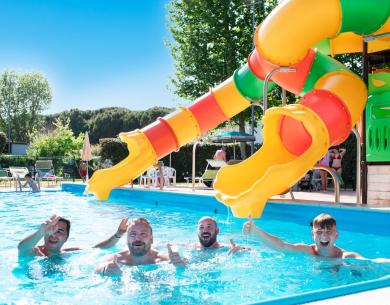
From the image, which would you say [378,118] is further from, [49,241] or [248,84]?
[49,241]

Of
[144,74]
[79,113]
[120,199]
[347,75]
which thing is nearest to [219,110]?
[347,75]

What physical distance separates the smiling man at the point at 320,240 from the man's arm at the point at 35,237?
1.78 m

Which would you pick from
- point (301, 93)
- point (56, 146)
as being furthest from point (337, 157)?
point (56, 146)

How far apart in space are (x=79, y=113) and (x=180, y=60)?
149 feet

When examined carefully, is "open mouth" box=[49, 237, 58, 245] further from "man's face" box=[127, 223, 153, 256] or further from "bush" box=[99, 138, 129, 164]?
"bush" box=[99, 138, 129, 164]

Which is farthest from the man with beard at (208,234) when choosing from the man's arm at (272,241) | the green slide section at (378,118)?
the green slide section at (378,118)

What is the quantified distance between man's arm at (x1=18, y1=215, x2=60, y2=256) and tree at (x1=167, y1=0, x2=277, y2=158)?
1489cm

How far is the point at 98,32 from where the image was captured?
38.1m

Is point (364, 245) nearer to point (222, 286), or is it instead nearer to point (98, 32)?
point (222, 286)

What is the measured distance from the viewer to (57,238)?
4730 mm

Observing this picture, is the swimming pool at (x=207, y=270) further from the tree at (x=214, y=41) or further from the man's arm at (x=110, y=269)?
the tree at (x=214, y=41)

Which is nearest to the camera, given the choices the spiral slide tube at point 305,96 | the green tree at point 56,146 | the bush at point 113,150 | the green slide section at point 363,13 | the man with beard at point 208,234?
the man with beard at point 208,234

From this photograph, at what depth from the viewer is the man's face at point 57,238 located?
4671 mm

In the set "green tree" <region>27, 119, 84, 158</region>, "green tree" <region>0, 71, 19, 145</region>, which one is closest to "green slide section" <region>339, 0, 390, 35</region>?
"green tree" <region>27, 119, 84, 158</region>
